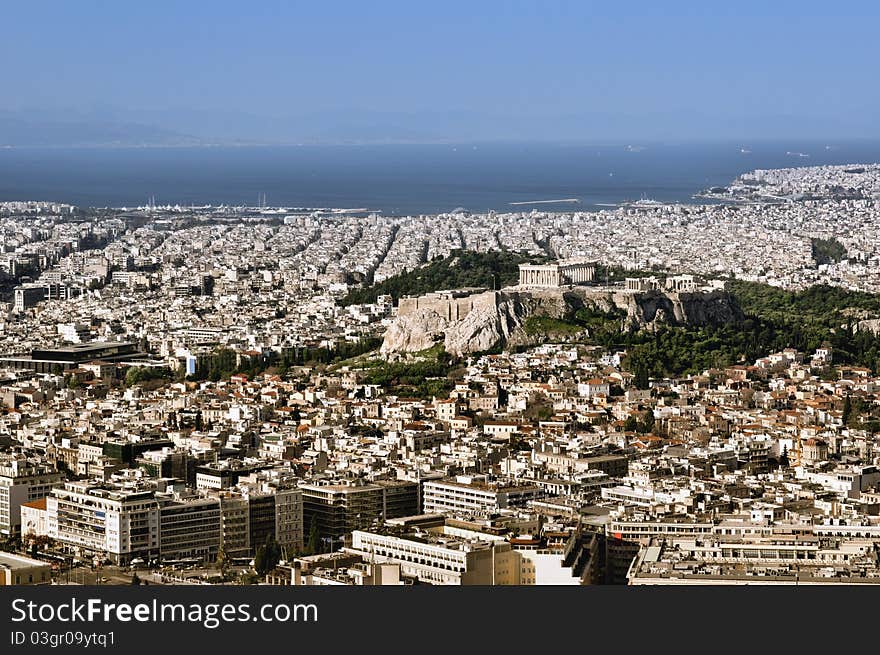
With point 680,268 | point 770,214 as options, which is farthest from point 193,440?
point 770,214

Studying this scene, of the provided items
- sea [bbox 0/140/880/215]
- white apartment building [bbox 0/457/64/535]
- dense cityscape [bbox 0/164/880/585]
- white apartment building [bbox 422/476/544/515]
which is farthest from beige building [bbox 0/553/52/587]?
sea [bbox 0/140/880/215]

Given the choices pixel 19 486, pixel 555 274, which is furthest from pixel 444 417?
pixel 555 274

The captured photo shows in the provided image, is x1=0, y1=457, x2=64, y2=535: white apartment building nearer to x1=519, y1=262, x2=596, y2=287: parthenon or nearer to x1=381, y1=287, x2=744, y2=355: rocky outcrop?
x1=381, y1=287, x2=744, y2=355: rocky outcrop

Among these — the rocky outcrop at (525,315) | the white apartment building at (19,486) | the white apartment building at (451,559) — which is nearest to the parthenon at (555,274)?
the rocky outcrop at (525,315)

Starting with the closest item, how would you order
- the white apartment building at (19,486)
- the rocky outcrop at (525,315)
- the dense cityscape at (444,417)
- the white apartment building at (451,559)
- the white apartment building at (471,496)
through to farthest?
the white apartment building at (451,559) < the dense cityscape at (444,417) < the white apartment building at (471,496) < the white apartment building at (19,486) < the rocky outcrop at (525,315)

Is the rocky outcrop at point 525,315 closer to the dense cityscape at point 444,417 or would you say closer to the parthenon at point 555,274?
the dense cityscape at point 444,417

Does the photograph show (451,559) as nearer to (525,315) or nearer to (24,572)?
(24,572)
